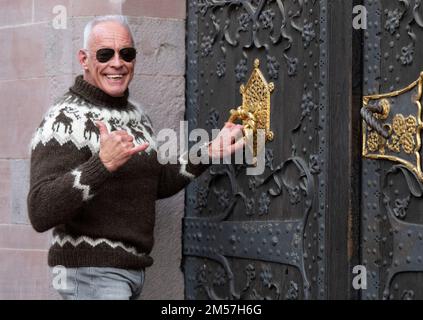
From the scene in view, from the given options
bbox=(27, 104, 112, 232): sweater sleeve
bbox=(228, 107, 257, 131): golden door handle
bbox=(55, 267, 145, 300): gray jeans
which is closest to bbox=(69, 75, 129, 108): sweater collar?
bbox=(27, 104, 112, 232): sweater sleeve

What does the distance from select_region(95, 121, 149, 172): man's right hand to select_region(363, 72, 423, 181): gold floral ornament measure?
932mm

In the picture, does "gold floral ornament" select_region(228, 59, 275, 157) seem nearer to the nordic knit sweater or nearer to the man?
the man

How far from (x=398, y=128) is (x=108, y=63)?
1.15 metres

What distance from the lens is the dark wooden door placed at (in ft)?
15.8

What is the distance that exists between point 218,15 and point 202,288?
1.27 metres

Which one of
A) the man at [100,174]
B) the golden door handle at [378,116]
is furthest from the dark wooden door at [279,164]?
the man at [100,174]

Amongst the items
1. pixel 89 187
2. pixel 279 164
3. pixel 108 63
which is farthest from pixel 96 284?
pixel 279 164

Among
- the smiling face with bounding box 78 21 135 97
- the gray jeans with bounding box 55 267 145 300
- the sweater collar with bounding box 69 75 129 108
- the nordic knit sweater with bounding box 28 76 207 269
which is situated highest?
the smiling face with bounding box 78 21 135 97

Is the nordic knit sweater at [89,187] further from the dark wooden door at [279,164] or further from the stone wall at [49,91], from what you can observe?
the stone wall at [49,91]

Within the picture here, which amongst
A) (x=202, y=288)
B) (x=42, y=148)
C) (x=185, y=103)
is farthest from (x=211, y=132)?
(x=42, y=148)

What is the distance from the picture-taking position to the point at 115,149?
4395 mm

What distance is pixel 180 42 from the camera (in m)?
5.80

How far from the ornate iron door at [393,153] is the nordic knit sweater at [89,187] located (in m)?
0.87

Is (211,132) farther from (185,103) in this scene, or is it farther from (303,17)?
(303,17)
